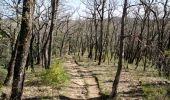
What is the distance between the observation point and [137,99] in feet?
63.9

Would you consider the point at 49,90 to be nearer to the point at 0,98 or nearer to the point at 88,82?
the point at 0,98

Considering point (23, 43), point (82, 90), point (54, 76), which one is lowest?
point (82, 90)

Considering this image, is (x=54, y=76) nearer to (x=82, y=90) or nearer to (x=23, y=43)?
(x=82, y=90)

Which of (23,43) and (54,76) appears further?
(54,76)

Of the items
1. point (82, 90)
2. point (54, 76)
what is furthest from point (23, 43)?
point (54, 76)

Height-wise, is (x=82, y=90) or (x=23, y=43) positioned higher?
(x=23, y=43)

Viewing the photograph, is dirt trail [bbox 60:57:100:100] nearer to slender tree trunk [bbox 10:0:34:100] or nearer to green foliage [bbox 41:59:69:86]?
green foliage [bbox 41:59:69:86]

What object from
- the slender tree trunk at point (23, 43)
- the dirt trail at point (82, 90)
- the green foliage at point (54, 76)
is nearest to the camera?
the slender tree trunk at point (23, 43)

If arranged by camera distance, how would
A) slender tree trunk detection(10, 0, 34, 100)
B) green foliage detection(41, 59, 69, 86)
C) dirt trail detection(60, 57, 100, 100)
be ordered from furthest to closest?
green foliage detection(41, 59, 69, 86), dirt trail detection(60, 57, 100, 100), slender tree trunk detection(10, 0, 34, 100)

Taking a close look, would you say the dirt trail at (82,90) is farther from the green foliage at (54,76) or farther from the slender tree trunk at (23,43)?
the slender tree trunk at (23,43)

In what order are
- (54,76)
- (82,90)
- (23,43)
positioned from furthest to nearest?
(54,76) < (82,90) < (23,43)

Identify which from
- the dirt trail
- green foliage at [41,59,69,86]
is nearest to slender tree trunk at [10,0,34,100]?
the dirt trail

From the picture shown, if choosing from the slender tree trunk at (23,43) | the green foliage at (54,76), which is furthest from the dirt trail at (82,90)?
the slender tree trunk at (23,43)

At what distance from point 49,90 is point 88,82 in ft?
19.9
